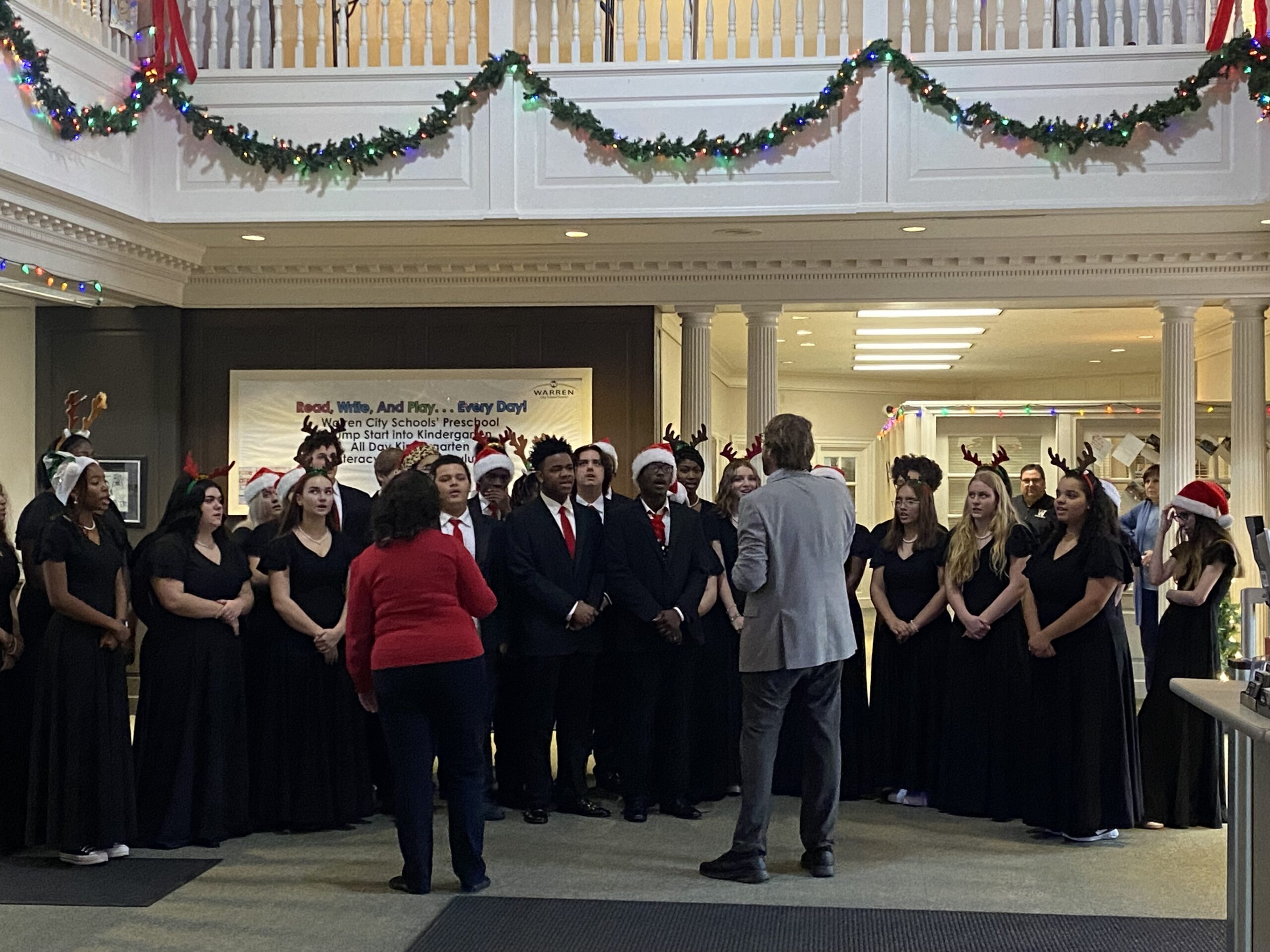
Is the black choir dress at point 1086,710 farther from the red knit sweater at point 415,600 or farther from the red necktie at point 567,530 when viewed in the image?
the red knit sweater at point 415,600

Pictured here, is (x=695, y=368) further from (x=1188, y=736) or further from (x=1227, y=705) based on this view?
(x=1227, y=705)

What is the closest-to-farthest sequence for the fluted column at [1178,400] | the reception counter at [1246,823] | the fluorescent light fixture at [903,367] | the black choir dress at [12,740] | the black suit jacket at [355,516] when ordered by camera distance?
1. the reception counter at [1246,823]
2. the black choir dress at [12,740]
3. the black suit jacket at [355,516]
4. the fluted column at [1178,400]
5. the fluorescent light fixture at [903,367]

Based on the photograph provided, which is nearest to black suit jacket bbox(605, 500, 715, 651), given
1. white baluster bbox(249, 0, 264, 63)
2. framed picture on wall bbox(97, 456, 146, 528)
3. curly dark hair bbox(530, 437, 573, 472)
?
curly dark hair bbox(530, 437, 573, 472)

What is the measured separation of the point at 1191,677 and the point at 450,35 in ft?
15.7

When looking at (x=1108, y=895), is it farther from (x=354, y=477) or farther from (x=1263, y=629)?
(x=354, y=477)

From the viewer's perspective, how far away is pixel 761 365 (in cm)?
857

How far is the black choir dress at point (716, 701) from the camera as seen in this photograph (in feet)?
19.2

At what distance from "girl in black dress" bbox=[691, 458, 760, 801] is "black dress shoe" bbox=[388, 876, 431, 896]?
1627mm

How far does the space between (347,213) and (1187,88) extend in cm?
424

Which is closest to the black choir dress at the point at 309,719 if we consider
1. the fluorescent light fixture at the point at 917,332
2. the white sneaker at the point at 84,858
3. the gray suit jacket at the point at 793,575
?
the white sneaker at the point at 84,858

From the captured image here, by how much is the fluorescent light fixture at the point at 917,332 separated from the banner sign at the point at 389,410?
13.2 feet

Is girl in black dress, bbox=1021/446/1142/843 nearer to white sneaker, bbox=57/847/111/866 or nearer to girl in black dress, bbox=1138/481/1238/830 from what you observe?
girl in black dress, bbox=1138/481/1238/830

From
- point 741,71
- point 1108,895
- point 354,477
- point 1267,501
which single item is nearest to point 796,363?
point 1267,501

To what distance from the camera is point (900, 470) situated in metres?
6.07
